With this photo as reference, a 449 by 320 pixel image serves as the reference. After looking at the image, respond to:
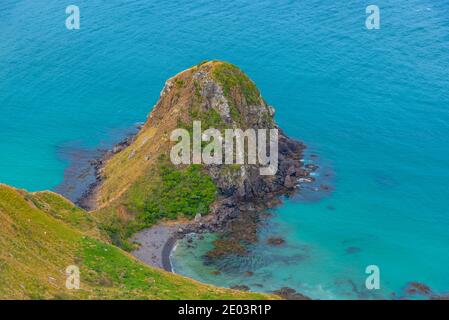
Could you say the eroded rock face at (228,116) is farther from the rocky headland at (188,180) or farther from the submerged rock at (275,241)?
the submerged rock at (275,241)

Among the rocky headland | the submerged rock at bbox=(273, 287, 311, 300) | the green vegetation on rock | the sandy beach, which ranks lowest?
the submerged rock at bbox=(273, 287, 311, 300)

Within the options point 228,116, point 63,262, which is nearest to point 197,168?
point 228,116

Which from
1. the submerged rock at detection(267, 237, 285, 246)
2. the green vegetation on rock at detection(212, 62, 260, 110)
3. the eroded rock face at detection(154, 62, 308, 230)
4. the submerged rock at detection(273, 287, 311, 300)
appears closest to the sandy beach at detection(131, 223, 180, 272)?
the eroded rock face at detection(154, 62, 308, 230)

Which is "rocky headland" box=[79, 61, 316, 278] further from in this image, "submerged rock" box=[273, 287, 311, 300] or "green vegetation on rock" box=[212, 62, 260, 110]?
"submerged rock" box=[273, 287, 311, 300]

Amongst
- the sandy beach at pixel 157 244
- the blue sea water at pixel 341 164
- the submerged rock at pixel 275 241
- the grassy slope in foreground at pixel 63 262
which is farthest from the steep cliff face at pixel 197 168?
the grassy slope in foreground at pixel 63 262

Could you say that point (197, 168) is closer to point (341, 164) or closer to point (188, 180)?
point (188, 180)
